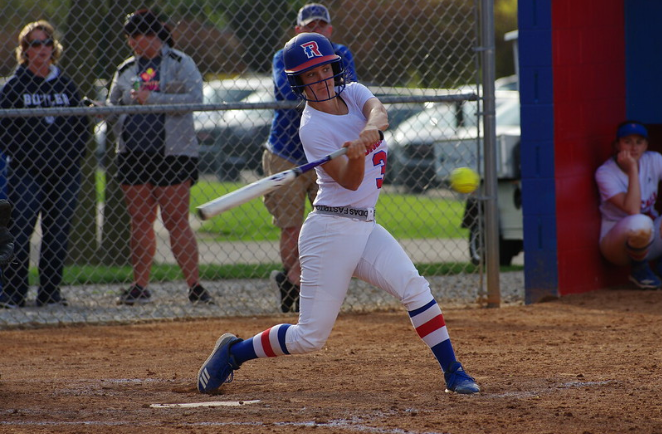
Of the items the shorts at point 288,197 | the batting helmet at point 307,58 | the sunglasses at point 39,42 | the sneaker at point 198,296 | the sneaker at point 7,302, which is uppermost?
the sunglasses at point 39,42

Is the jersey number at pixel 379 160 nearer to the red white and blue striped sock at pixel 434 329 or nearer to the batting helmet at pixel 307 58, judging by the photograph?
the batting helmet at pixel 307 58

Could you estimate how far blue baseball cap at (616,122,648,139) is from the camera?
708cm

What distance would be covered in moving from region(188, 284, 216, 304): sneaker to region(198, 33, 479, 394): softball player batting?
2882mm

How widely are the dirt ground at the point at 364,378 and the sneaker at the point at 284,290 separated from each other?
25 centimetres

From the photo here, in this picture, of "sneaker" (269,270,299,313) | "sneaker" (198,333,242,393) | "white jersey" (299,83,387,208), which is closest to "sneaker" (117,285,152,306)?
"sneaker" (269,270,299,313)

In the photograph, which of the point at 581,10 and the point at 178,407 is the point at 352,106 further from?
the point at 581,10

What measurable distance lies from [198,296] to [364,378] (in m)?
2.73

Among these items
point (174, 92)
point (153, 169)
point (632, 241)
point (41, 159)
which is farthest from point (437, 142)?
point (41, 159)

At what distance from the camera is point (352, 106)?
4258 mm

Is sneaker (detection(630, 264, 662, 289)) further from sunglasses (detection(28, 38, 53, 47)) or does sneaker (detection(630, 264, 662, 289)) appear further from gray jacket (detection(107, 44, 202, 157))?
sunglasses (detection(28, 38, 53, 47))

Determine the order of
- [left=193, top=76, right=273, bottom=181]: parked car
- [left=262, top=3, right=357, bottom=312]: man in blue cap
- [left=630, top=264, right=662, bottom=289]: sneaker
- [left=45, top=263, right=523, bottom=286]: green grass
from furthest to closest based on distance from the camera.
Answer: [left=193, top=76, right=273, bottom=181]: parked car, [left=45, top=263, right=523, bottom=286]: green grass, [left=630, top=264, right=662, bottom=289]: sneaker, [left=262, top=3, right=357, bottom=312]: man in blue cap

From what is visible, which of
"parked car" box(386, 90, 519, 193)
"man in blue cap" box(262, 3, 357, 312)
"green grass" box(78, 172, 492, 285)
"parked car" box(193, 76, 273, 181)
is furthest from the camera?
"parked car" box(193, 76, 273, 181)

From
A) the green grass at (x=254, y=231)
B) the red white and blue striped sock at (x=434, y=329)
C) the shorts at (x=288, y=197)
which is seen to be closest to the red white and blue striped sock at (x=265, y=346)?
the red white and blue striped sock at (x=434, y=329)

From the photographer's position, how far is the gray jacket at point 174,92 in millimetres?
6766
